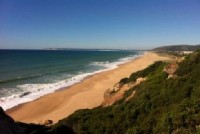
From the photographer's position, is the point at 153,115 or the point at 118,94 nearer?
the point at 153,115

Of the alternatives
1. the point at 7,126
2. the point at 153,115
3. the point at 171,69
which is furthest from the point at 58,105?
the point at 7,126

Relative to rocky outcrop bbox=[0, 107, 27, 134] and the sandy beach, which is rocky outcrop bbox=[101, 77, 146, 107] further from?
rocky outcrop bbox=[0, 107, 27, 134]

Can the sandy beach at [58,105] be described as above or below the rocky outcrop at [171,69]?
below

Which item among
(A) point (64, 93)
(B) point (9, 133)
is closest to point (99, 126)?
(B) point (9, 133)

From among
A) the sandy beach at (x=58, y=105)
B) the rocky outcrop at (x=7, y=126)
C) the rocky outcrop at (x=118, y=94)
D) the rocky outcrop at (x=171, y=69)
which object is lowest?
the sandy beach at (x=58, y=105)

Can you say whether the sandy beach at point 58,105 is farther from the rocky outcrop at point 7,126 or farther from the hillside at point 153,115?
the rocky outcrop at point 7,126

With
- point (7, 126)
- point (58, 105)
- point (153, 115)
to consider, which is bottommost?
point (58, 105)

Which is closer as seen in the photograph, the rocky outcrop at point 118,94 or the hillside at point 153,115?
the hillside at point 153,115

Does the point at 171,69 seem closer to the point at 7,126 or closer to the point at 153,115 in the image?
the point at 153,115

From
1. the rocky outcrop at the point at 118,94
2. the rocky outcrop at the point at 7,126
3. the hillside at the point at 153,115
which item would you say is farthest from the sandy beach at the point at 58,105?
the rocky outcrop at the point at 7,126

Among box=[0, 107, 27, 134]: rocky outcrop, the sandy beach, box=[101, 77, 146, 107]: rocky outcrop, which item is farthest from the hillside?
the sandy beach
